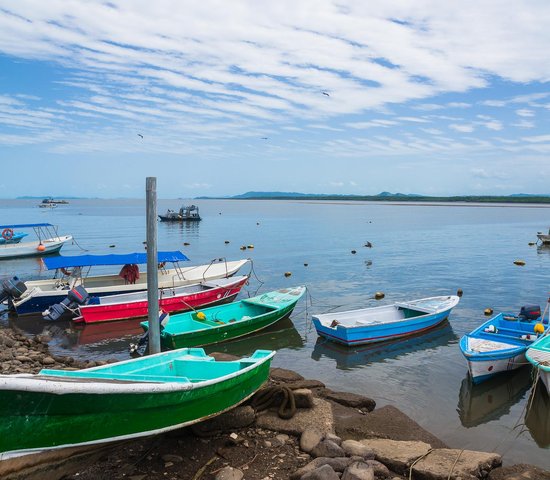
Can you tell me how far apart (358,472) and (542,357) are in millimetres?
7922

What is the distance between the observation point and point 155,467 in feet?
23.9

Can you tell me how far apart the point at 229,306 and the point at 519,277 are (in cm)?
2171

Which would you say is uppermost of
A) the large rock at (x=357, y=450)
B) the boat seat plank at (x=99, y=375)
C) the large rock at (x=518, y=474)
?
the boat seat plank at (x=99, y=375)

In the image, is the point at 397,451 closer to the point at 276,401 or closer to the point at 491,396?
the point at 276,401

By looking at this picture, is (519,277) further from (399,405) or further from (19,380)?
(19,380)

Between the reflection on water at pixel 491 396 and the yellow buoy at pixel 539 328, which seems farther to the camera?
the yellow buoy at pixel 539 328

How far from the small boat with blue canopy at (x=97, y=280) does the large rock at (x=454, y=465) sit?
1615 cm

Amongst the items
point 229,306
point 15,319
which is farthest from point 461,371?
point 15,319

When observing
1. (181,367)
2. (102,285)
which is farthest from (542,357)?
(102,285)

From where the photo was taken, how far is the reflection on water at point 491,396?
11.7 meters

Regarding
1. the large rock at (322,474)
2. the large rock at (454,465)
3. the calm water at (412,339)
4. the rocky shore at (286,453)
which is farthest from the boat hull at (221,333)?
the large rock at (454,465)

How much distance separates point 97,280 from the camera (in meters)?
23.8

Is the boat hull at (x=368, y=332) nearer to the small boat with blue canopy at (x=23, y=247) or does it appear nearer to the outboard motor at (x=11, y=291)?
the outboard motor at (x=11, y=291)

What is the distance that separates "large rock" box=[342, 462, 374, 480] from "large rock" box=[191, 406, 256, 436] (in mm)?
2194
